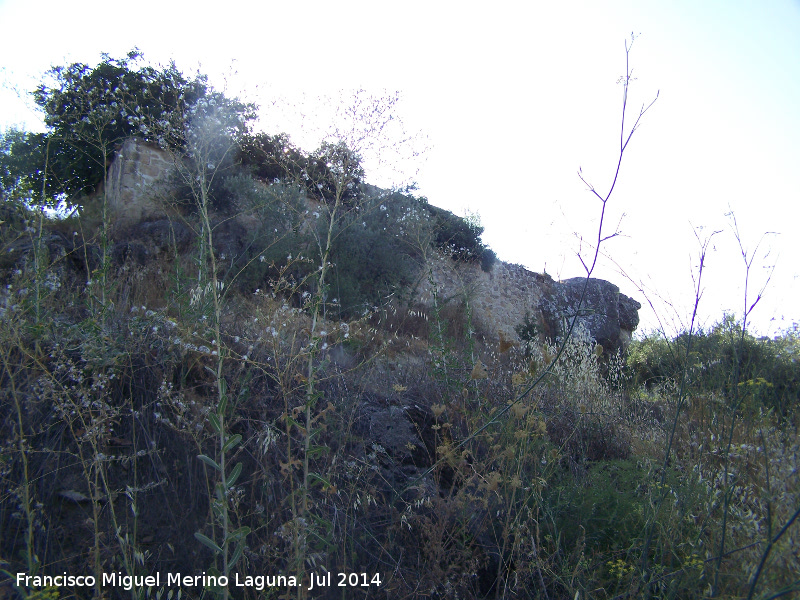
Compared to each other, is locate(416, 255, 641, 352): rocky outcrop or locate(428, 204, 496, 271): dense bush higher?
locate(428, 204, 496, 271): dense bush

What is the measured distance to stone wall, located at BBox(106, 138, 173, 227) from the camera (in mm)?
8523

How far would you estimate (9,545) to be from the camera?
205cm

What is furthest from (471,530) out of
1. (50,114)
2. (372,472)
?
(50,114)

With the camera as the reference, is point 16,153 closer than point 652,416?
No

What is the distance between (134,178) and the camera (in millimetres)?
8867

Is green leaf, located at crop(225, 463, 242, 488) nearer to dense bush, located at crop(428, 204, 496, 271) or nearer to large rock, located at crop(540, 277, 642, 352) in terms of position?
dense bush, located at crop(428, 204, 496, 271)

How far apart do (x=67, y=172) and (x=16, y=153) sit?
3.07 ft

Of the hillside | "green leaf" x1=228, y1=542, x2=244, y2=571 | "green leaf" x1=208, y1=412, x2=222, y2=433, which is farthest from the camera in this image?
the hillside

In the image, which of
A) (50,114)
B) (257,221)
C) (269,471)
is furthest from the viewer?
(257,221)

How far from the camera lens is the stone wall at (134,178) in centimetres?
852

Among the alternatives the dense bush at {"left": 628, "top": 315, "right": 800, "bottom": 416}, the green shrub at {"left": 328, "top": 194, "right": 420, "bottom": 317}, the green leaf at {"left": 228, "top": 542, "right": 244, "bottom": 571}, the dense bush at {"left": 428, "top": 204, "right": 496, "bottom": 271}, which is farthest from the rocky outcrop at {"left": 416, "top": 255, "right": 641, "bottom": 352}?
the green leaf at {"left": 228, "top": 542, "right": 244, "bottom": 571}

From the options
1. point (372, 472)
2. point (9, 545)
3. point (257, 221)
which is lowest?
point (9, 545)

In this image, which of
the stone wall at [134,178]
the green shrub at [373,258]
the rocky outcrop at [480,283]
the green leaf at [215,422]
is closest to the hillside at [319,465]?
the green leaf at [215,422]

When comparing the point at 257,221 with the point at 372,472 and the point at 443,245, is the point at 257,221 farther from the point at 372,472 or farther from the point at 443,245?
the point at 372,472
